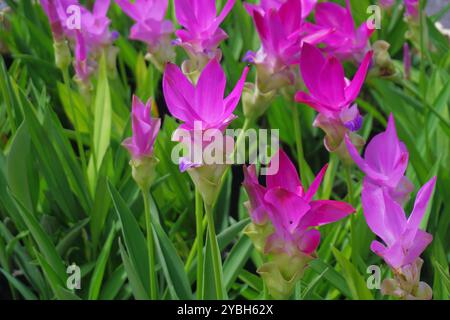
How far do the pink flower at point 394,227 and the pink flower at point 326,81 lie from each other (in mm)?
88

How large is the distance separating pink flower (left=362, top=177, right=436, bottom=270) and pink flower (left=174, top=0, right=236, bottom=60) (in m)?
0.21

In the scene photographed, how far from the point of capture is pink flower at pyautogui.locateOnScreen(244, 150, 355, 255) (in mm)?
535

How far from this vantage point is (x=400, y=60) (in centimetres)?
167

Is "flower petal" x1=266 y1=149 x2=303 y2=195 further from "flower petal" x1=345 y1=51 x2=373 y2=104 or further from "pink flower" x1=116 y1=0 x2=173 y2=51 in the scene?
"pink flower" x1=116 y1=0 x2=173 y2=51

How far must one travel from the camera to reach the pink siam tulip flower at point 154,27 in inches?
40.9

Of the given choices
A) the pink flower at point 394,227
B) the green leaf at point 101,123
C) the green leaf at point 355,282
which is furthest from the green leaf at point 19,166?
the pink flower at point 394,227

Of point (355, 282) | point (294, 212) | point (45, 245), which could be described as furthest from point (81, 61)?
point (294, 212)

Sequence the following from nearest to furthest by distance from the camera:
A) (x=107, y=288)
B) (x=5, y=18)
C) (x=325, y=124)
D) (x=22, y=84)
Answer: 1. (x=325, y=124)
2. (x=107, y=288)
3. (x=22, y=84)
4. (x=5, y=18)

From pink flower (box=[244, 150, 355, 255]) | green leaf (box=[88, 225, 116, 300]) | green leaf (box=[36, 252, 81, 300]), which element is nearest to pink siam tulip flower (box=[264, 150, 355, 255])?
pink flower (box=[244, 150, 355, 255])

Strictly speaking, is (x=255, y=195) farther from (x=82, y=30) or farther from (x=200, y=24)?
(x=82, y=30)

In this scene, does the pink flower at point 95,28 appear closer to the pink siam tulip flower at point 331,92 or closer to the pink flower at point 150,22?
the pink flower at point 150,22
